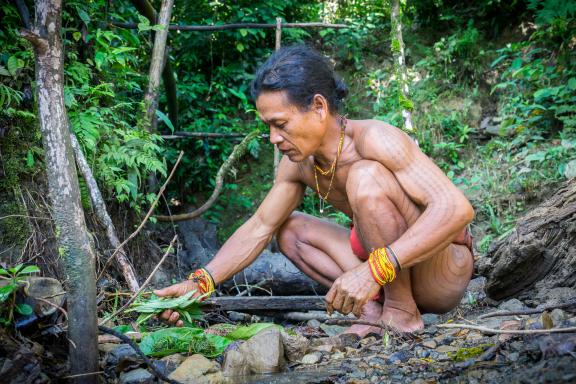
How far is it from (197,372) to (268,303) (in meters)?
1.56

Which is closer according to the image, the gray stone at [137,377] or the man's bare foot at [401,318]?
the gray stone at [137,377]

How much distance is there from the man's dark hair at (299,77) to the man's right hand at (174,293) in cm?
112

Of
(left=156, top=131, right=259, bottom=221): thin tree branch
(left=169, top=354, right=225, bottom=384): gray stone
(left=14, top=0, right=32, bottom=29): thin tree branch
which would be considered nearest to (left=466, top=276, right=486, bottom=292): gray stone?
A: (left=169, top=354, right=225, bottom=384): gray stone

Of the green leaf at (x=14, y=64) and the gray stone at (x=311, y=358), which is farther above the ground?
the green leaf at (x=14, y=64)

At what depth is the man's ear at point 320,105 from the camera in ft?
10.7

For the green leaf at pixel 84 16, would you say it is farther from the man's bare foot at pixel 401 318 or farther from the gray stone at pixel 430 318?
the gray stone at pixel 430 318

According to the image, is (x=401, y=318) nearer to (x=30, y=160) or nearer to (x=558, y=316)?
(x=558, y=316)

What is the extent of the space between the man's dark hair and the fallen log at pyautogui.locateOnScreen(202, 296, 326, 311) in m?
1.41

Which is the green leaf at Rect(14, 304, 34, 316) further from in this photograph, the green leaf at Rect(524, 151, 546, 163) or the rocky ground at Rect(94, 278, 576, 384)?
the green leaf at Rect(524, 151, 546, 163)

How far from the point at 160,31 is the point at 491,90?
4.42m

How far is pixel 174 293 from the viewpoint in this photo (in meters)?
3.20

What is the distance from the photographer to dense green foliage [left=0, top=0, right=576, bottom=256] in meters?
4.64

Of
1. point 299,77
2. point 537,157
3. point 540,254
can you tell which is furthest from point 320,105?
point 537,157

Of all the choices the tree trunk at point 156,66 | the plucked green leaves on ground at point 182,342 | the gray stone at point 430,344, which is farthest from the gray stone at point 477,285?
the tree trunk at point 156,66
